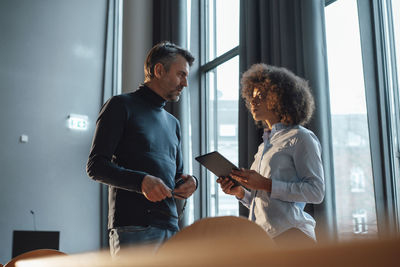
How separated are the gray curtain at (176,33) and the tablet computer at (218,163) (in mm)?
2498

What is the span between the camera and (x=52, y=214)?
5375mm

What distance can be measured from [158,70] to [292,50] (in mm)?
1430

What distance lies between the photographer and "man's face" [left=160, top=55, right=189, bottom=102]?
6.41 ft

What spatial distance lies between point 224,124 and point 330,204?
199 cm

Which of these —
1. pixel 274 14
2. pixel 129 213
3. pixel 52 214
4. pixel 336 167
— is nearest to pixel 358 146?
pixel 336 167

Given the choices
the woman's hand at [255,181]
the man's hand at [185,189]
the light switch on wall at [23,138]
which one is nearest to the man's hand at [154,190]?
the man's hand at [185,189]

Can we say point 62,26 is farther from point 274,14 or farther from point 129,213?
point 129,213

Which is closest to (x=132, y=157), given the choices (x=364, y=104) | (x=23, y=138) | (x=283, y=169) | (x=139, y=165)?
(x=139, y=165)

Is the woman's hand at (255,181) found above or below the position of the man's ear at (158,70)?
below

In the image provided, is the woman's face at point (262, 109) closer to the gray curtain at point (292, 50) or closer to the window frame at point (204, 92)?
the gray curtain at point (292, 50)

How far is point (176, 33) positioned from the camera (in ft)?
15.7

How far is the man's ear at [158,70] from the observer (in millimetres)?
1979

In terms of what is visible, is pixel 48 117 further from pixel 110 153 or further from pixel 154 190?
pixel 154 190

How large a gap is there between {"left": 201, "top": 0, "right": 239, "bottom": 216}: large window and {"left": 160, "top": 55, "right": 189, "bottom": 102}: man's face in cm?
222
